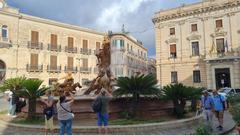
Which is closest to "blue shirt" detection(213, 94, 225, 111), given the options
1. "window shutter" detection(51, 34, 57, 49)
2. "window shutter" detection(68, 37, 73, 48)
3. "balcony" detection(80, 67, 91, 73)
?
"window shutter" detection(51, 34, 57, 49)

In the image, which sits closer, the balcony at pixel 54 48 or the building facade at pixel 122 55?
the balcony at pixel 54 48

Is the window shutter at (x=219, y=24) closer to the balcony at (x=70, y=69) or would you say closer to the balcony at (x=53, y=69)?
the balcony at (x=70, y=69)

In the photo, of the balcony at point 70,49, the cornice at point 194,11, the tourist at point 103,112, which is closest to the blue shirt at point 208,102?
the tourist at point 103,112

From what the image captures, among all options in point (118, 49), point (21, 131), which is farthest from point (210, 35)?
point (21, 131)

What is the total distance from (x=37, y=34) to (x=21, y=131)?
104ft

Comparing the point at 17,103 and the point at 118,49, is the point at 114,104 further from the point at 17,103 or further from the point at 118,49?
the point at 118,49

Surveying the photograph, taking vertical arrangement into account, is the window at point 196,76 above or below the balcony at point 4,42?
below

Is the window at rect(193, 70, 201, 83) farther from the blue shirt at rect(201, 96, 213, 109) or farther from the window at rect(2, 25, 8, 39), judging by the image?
the window at rect(2, 25, 8, 39)

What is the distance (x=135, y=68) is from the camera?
5638cm

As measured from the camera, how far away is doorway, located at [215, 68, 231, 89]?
3083 centimetres

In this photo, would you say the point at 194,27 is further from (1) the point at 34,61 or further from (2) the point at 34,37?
(1) the point at 34,61

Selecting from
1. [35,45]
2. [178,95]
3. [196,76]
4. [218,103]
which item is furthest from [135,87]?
[35,45]

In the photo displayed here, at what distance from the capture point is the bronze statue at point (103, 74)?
39.6 ft

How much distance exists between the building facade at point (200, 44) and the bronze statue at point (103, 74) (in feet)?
70.7
